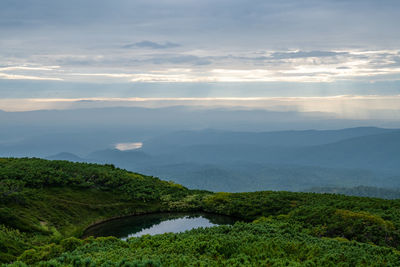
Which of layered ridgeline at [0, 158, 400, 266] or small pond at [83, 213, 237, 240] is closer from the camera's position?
layered ridgeline at [0, 158, 400, 266]

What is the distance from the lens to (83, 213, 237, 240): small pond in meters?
30.4

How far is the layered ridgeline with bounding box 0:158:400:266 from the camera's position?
1664cm

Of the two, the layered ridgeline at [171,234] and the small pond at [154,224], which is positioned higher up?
the layered ridgeline at [171,234]

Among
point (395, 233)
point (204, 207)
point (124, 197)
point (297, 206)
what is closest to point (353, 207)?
point (297, 206)

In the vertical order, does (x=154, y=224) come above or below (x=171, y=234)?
below

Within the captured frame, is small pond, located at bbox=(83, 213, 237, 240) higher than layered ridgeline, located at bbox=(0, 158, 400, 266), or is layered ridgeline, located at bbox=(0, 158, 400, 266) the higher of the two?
layered ridgeline, located at bbox=(0, 158, 400, 266)

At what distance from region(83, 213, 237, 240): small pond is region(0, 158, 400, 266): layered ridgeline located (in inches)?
45.2

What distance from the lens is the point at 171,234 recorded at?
22.0 metres

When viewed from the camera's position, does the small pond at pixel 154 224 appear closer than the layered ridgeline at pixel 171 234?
No

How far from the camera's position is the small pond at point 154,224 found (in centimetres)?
3036

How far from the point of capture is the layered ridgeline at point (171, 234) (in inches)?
655

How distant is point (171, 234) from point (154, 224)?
1154 cm

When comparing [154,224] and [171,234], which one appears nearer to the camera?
[171,234]

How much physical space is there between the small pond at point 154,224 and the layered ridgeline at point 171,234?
1.15m
